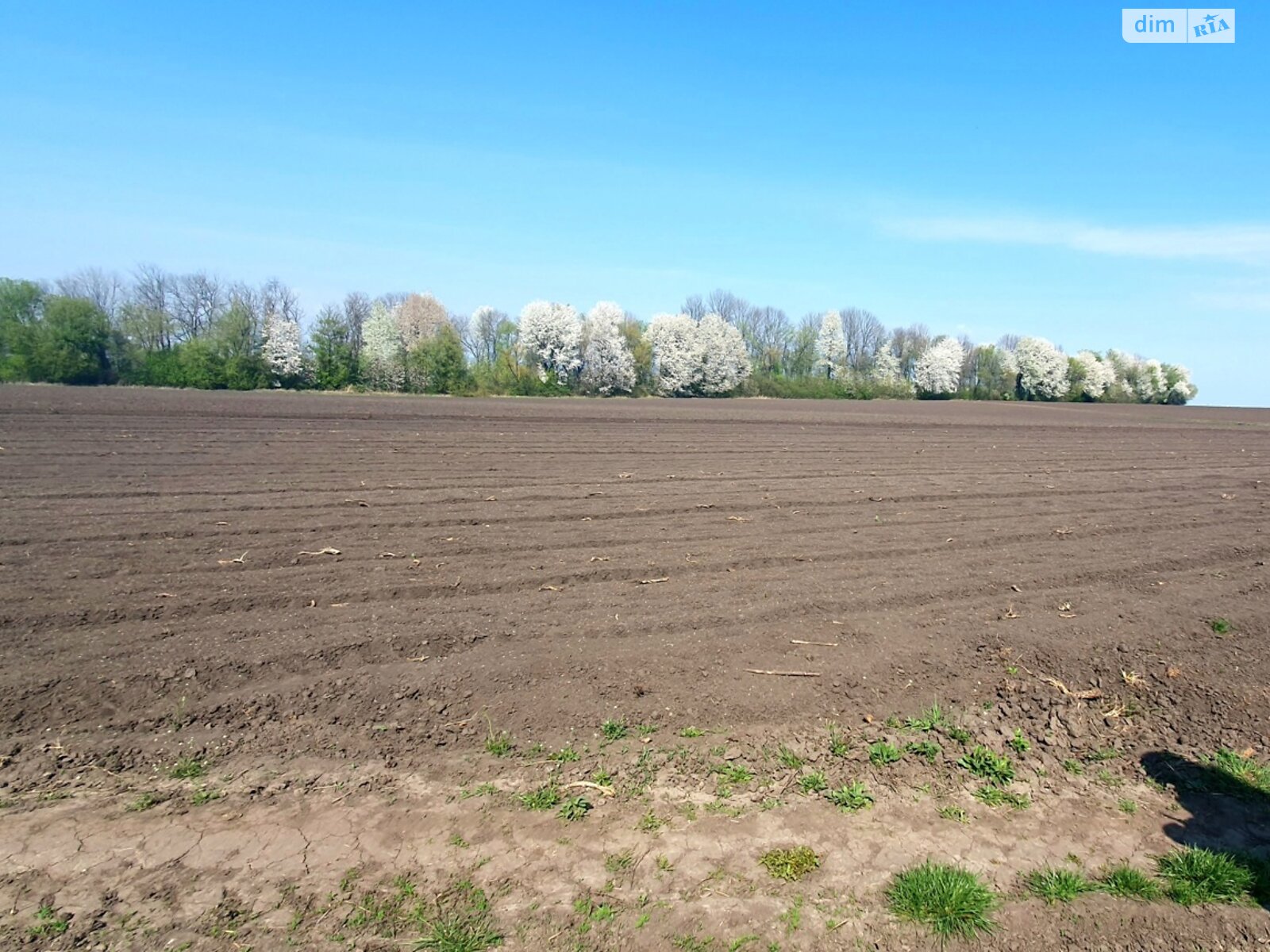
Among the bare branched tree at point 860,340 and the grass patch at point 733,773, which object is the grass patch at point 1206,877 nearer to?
the grass patch at point 733,773

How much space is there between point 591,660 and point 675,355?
77624mm

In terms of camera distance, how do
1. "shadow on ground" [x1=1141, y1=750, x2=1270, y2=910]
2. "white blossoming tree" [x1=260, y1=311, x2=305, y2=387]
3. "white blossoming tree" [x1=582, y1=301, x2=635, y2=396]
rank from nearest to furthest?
"shadow on ground" [x1=1141, y1=750, x2=1270, y2=910] → "white blossoming tree" [x1=260, y1=311, x2=305, y2=387] → "white blossoming tree" [x1=582, y1=301, x2=635, y2=396]

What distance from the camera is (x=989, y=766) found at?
5.29m

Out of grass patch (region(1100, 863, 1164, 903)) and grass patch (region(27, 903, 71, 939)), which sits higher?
grass patch (region(27, 903, 71, 939))

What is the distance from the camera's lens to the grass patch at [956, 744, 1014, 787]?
5.19 m

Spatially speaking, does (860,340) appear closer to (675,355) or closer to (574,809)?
(675,355)

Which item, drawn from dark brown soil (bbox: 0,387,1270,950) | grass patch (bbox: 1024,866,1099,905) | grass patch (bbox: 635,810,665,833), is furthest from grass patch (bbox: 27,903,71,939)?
grass patch (bbox: 1024,866,1099,905)

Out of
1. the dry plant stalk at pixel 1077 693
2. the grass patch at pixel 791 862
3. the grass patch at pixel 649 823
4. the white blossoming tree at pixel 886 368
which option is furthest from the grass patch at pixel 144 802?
the white blossoming tree at pixel 886 368

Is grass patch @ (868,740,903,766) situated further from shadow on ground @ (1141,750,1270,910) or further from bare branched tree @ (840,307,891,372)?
bare branched tree @ (840,307,891,372)

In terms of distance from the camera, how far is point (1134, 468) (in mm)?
21672

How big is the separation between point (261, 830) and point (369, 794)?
612 millimetres

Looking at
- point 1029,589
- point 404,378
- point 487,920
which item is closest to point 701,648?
point 487,920

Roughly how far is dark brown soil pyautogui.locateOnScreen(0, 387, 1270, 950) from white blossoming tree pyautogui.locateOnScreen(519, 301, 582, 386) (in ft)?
209

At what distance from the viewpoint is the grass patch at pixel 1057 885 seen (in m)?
3.96
